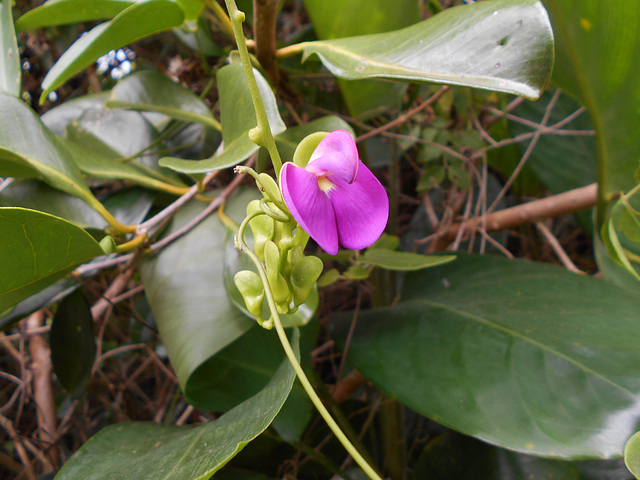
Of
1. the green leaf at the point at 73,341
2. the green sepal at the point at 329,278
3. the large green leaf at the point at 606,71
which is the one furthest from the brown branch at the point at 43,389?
the large green leaf at the point at 606,71

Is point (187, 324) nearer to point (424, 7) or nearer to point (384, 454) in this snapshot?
point (384, 454)

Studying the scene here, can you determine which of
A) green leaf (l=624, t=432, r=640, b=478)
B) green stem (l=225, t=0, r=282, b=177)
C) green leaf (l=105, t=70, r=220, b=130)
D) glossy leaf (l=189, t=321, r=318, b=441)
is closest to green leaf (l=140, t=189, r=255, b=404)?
glossy leaf (l=189, t=321, r=318, b=441)

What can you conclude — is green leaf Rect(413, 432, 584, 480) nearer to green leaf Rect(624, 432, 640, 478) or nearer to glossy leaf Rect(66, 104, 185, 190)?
green leaf Rect(624, 432, 640, 478)

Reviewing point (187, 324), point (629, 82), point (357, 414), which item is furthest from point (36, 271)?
point (629, 82)

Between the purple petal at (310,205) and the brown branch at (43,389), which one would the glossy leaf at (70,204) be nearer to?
the brown branch at (43,389)

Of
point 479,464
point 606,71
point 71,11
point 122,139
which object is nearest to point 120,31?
point 71,11
